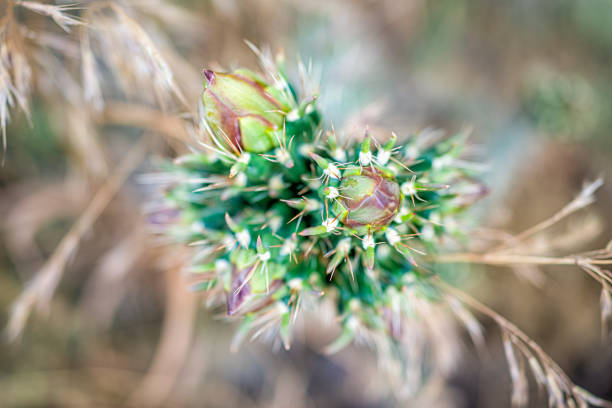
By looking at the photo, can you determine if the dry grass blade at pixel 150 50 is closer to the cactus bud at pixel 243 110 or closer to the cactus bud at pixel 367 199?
the cactus bud at pixel 243 110

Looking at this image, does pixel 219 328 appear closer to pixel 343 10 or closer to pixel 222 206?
pixel 222 206

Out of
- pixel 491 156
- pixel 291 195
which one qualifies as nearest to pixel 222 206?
pixel 291 195

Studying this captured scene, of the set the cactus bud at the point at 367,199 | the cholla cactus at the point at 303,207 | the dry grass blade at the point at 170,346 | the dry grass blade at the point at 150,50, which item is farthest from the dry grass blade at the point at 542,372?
the dry grass blade at the point at 170,346

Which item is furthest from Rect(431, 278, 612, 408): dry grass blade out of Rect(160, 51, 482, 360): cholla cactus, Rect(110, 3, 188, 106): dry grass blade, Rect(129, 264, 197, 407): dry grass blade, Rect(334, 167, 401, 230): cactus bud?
Rect(129, 264, 197, 407): dry grass blade

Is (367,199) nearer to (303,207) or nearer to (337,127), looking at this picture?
(303,207)

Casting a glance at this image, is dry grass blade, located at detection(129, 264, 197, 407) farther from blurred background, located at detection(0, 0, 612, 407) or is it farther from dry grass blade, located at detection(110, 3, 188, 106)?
dry grass blade, located at detection(110, 3, 188, 106)

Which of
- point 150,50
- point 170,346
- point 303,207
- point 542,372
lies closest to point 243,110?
point 303,207

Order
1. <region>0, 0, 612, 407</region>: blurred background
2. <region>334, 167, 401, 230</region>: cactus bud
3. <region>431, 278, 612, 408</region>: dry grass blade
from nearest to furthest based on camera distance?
<region>334, 167, 401, 230</region>: cactus bud → <region>431, 278, 612, 408</region>: dry grass blade → <region>0, 0, 612, 407</region>: blurred background
